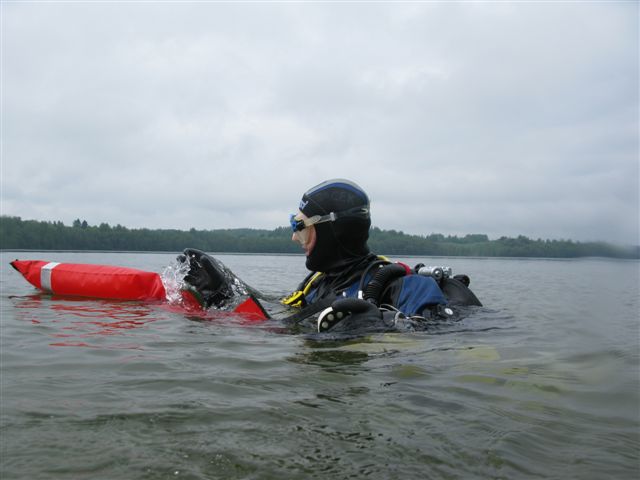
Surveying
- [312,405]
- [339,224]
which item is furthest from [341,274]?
[312,405]

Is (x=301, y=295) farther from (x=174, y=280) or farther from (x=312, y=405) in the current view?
(x=312, y=405)

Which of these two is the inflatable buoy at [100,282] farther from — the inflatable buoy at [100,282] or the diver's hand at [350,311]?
the diver's hand at [350,311]

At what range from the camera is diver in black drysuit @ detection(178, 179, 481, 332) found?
4.75 m

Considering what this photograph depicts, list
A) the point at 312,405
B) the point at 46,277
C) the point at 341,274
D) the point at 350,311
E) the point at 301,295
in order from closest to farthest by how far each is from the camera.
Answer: the point at 312,405, the point at 350,311, the point at 341,274, the point at 301,295, the point at 46,277

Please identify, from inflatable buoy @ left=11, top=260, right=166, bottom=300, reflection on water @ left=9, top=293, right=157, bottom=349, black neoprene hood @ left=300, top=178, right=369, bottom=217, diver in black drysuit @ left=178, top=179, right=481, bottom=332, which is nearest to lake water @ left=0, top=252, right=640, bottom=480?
reflection on water @ left=9, top=293, right=157, bottom=349

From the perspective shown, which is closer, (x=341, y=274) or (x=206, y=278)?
(x=341, y=274)

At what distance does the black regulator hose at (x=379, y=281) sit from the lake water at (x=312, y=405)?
0.60 metres

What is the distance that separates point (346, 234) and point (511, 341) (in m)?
2.00

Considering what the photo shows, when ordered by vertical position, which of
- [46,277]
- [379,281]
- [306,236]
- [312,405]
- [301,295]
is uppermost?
[306,236]

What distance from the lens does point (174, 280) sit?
6184 mm

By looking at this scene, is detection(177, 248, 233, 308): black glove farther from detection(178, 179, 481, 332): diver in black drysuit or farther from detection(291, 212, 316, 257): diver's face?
detection(291, 212, 316, 257): diver's face

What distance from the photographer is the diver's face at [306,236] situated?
5.49 metres

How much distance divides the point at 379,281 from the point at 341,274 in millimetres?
761

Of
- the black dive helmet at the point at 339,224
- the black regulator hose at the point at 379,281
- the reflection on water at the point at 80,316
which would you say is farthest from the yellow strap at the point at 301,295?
the reflection on water at the point at 80,316
